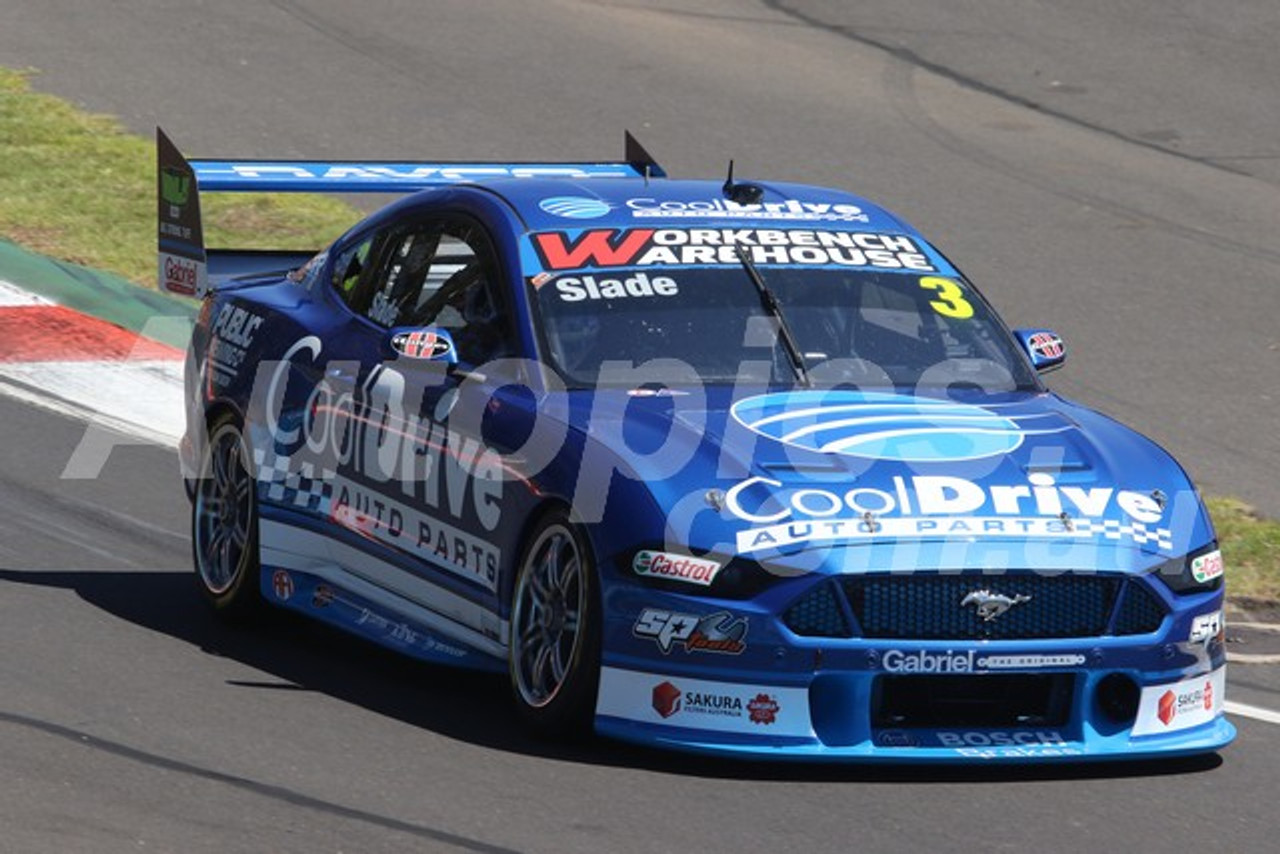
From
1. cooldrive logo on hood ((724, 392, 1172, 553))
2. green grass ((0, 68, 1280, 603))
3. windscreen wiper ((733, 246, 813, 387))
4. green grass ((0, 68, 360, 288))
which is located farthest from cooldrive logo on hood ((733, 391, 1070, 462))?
green grass ((0, 68, 1280, 603))

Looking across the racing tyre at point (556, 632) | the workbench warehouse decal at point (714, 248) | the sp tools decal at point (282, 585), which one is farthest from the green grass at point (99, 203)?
the racing tyre at point (556, 632)

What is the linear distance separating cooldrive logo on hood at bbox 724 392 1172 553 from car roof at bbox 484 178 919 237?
108 cm

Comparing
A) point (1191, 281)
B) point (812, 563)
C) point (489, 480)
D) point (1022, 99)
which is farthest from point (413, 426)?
point (1022, 99)

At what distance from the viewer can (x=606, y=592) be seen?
7008 mm

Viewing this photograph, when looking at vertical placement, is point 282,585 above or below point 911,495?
below

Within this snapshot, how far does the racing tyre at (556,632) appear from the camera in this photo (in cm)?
709

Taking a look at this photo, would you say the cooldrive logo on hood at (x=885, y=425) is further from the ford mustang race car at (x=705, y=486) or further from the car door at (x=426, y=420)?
the car door at (x=426, y=420)

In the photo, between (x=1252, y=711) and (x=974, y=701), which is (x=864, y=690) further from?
(x=1252, y=711)

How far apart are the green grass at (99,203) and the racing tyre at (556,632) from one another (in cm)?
674

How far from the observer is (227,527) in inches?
365

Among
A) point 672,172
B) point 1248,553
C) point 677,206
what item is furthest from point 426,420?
point 672,172

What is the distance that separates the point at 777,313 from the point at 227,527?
7.42 feet

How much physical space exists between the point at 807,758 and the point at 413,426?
1.89 metres

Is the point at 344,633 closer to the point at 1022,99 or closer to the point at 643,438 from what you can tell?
the point at 643,438
